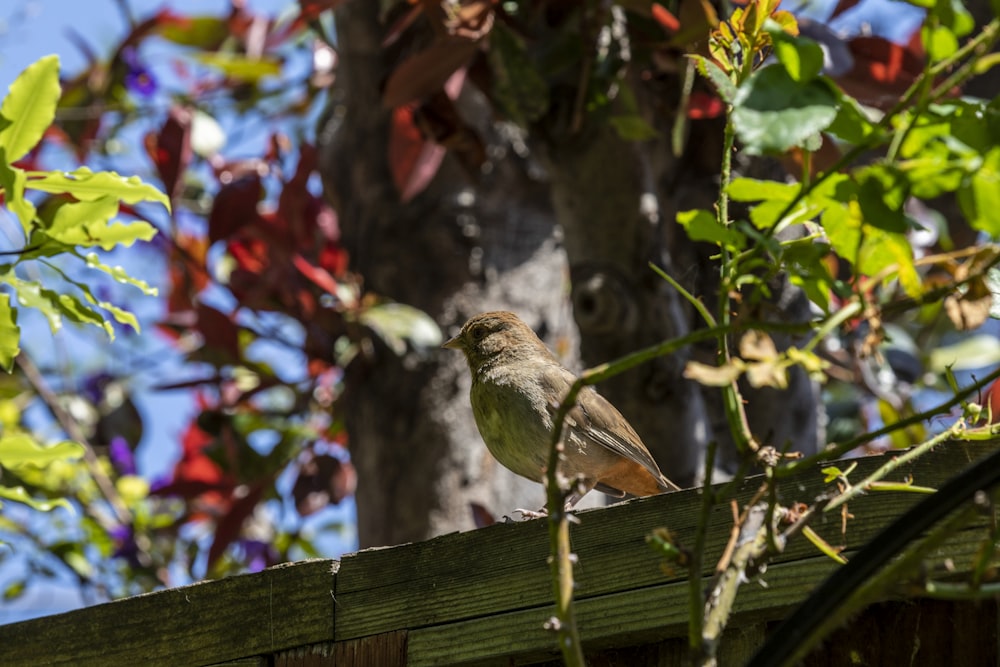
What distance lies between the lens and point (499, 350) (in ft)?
11.5

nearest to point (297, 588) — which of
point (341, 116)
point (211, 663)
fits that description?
point (211, 663)

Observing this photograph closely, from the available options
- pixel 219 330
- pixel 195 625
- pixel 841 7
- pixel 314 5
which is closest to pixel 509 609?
pixel 195 625

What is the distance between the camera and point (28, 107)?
74.9 inches

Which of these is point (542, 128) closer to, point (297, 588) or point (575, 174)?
point (575, 174)

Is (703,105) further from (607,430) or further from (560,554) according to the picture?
(560,554)

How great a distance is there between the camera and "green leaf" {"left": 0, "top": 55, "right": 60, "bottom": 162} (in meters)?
1.89

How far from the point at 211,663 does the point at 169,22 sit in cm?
361

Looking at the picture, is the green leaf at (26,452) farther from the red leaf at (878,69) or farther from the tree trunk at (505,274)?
the red leaf at (878,69)

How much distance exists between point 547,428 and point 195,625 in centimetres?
122

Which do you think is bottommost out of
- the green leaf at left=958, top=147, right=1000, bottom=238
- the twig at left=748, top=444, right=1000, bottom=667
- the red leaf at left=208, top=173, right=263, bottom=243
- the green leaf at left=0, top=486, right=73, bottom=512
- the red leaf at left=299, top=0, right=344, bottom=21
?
the twig at left=748, top=444, right=1000, bottom=667

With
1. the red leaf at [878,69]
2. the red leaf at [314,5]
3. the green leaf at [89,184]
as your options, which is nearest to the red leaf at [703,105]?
the red leaf at [878,69]

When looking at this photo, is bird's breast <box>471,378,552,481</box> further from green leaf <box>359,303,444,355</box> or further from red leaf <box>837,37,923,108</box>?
red leaf <box>837,37,923,108</box>

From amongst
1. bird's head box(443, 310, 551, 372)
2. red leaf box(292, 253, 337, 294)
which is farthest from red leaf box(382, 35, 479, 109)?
red leaf box(292, 253, 337, 294)

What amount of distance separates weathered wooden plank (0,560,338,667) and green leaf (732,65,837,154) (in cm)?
113
